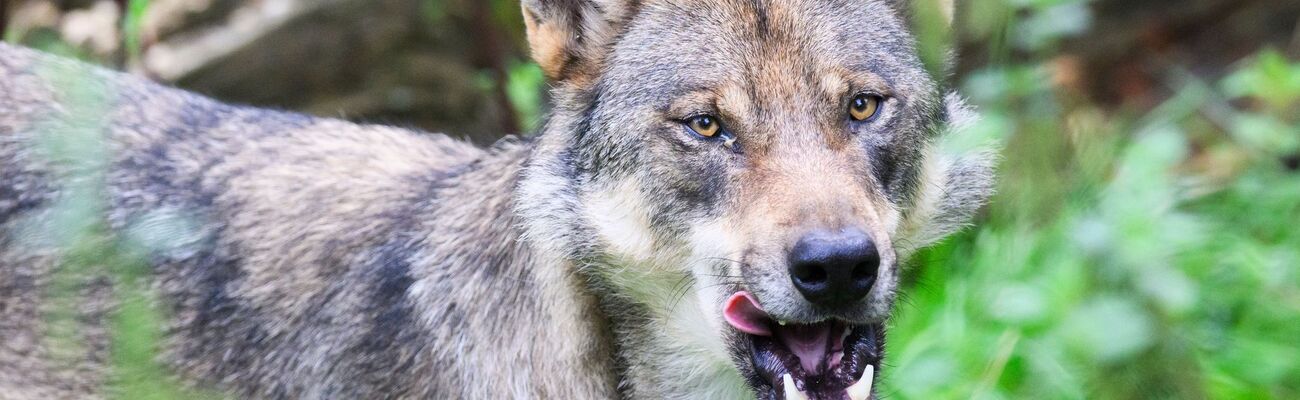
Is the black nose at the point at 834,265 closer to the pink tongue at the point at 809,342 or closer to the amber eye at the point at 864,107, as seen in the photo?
the pink tongue at the point at 809,342

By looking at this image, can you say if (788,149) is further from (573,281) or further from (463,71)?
(463,71)

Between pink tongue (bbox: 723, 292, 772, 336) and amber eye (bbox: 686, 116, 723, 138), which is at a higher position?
amber eye (bbox: 686, 116, 723, 138)

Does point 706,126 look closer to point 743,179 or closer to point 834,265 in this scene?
point 743,179

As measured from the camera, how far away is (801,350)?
3.22 meters

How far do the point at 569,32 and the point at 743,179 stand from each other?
2.59 feet

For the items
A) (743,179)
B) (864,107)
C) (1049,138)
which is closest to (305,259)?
(743,179)

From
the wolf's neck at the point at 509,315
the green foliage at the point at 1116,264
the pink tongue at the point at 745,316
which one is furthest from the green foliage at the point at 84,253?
the green foliage at the point at 1116,264

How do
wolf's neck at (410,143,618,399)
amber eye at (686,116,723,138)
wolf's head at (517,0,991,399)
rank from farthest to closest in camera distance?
wolf's neck at (410,143,618,399)
amber eye at (686,116,723,138)
wolf's head at (517,0,991,399)

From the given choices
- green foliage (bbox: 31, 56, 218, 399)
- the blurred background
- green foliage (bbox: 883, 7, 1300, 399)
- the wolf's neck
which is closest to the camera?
green foliage (bbox: 883, 7, 1300, 399)

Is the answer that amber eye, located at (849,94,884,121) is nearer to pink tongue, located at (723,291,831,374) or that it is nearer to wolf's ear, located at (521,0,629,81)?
pink tongue, located at (723,291,831,374)

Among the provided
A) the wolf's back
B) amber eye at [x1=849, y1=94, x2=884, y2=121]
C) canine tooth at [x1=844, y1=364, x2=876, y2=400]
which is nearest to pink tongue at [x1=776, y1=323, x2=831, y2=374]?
canine tooth at [x1=844, y1=364, x2=876, y2=400]

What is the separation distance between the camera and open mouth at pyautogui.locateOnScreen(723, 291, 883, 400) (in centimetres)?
315

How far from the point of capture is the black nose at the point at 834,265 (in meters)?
2.87

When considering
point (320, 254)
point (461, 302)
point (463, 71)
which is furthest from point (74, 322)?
point (463, 71)
